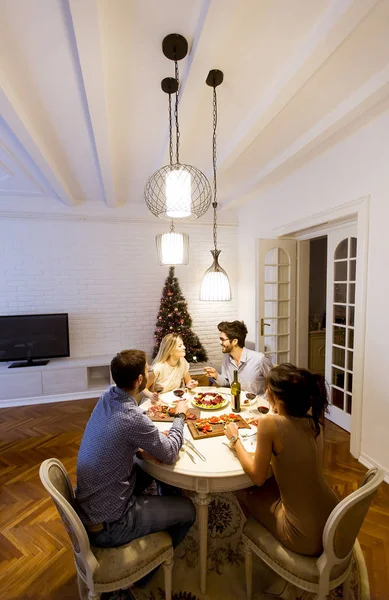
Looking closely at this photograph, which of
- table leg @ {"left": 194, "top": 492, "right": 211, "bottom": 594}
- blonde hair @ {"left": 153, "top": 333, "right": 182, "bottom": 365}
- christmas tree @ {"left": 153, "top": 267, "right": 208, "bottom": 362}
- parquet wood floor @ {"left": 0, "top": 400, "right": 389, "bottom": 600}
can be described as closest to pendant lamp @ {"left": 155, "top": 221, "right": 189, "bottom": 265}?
blonde hair @ {"left": 153, "top": 333, "right": 182, "bottom": 365}

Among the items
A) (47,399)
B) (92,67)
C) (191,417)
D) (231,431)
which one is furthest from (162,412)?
(47,399)

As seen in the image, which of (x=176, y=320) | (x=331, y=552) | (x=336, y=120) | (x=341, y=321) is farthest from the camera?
(x=176, y=320)

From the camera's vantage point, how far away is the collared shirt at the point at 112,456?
1.26 metres

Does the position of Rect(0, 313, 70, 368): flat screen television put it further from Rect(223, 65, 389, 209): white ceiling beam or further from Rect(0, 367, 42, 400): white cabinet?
Rect(223, 65, 389, 209): white ceiling beam

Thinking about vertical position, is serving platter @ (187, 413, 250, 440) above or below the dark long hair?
below

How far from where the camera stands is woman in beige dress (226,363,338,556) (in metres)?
1.18

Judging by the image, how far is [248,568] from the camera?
140 cm

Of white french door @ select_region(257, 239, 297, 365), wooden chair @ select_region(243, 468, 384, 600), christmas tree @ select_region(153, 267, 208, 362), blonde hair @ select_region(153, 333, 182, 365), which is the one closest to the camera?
wooden chair @ select_region(243, 468, 384, 600)

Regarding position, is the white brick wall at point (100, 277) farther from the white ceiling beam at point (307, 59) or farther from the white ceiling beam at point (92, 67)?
the white ceiling beam at point (307, 59)

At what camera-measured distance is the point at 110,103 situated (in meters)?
2.10

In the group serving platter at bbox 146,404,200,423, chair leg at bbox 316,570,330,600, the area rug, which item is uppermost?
serving platter at bbox 146,404,200,423

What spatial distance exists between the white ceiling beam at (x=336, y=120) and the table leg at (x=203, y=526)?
268 centimetres

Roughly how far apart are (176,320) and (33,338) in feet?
6.59

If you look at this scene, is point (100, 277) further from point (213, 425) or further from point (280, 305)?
point (213, 425)
